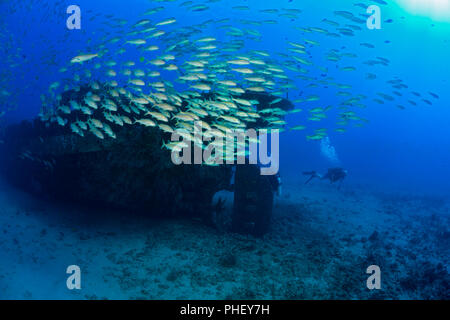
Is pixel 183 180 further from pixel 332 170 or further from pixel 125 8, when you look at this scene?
pixel 125 8

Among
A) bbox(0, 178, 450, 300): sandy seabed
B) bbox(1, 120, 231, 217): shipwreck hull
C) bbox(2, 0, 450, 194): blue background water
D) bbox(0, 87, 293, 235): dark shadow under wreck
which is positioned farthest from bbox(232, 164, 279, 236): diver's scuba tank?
bbox(2, 0, 450, 194): blue background water

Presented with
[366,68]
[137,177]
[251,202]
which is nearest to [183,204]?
[137,177]

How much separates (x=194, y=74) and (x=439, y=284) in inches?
328

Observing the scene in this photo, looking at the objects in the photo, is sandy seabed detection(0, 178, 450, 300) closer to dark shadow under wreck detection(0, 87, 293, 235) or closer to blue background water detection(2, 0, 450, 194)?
dark shadow under wreck detection(0, 87, 293, 235)

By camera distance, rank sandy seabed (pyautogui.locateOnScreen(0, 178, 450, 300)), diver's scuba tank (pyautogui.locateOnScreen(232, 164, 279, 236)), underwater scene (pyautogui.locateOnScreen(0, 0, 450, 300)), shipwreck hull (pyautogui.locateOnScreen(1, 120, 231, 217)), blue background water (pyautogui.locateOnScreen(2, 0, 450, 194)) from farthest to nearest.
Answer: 1. blue background water (pyautogui.locateOnScreen(2, 0, 450, 194))
2. diver's scuba tank (pyautogui.locateOnScreen(232, 164, 279, 236))
3. shipwreck hull (pyautogui.locateOnScreen(1, 120, 231, 217))
4. underwater scene (pyautogui.locateOnScreen(0, 0, 450, 300))
5. sandy seabed (pyautogui.locateOnScreen(0, 178, 450, 300))

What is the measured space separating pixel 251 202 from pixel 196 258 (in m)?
2.86

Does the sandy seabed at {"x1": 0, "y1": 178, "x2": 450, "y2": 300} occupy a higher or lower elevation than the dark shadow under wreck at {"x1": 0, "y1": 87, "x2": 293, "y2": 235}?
lower

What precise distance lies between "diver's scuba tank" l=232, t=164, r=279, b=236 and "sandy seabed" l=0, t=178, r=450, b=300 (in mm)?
520

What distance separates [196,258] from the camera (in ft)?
22.3

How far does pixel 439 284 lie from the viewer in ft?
20.9

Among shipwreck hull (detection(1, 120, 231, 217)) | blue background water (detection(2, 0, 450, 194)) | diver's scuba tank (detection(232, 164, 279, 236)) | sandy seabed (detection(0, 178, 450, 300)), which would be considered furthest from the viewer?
blue background water (detection(2, 0, 450, 194))

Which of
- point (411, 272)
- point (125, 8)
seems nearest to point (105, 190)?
point (411, 272)

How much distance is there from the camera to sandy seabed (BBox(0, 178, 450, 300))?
570cm

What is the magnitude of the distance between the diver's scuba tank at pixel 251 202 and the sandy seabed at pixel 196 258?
0.52m
